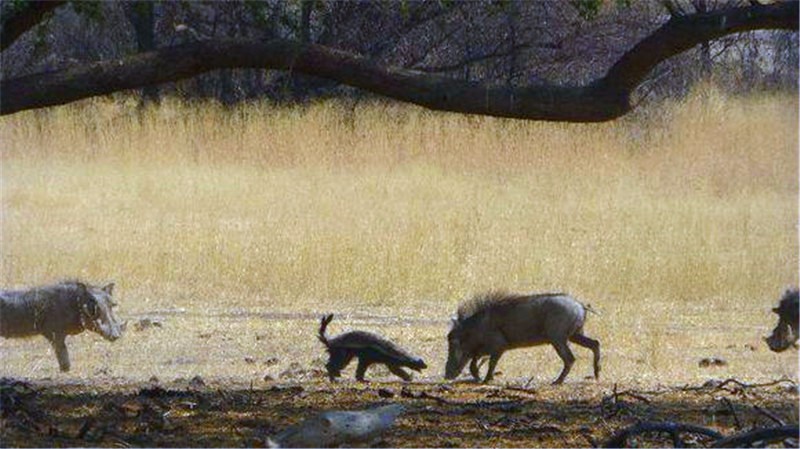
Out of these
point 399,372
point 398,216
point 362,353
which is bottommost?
point 399,372

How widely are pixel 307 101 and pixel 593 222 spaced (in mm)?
2399

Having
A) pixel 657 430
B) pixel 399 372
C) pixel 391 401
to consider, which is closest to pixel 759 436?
pixel 657 430

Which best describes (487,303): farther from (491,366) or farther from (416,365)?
(416,365)

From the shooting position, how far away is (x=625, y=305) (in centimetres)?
1141

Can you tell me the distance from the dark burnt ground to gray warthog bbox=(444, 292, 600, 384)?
90 centimetres

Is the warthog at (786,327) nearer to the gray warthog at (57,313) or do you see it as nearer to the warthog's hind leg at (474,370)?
the warthog's hind leg at (474,370)

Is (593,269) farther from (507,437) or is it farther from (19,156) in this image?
(507,437)

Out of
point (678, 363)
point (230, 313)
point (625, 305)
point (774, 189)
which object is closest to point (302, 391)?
point (678, 363)

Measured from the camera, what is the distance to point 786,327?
28.6ft

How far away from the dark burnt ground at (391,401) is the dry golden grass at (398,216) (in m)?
2.62

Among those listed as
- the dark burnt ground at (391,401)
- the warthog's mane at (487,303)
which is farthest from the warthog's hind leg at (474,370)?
the dark burnt ground at (391,401)

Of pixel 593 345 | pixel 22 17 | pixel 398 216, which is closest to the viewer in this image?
pixel 22 17

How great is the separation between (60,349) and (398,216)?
5107 millimetres

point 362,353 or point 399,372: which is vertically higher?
point 362,353
